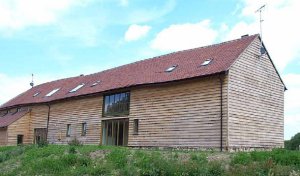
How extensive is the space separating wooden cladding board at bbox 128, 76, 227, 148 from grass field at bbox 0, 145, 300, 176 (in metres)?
6.11

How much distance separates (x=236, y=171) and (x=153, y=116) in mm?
13614

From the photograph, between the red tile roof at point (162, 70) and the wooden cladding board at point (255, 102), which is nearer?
the wooden cladding board at point (255, 102)

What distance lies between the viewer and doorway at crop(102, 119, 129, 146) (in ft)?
97.9

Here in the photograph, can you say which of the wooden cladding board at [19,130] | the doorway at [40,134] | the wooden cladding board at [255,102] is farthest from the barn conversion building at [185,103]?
the wooden cladding board at [19,130]

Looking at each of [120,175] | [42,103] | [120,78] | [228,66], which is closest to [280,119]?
[228,66]

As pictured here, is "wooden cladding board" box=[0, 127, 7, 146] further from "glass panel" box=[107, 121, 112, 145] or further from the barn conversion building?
"glass panel" box=[107, 121, 112, 145]

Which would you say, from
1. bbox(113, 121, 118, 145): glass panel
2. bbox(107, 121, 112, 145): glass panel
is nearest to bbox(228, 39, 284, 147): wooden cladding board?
bbox(113, 121, 118, 145): glass panel

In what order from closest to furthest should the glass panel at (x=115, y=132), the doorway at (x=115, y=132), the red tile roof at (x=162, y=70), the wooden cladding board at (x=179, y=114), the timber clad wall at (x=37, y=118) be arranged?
the wooden cladding board at (x=179, y=114), the red tile roof at (x=162, y=70), the doorway at (x=115, y=132), the glass panel at (x=115, y=132), the timber clad wall at (x=37, y=118)

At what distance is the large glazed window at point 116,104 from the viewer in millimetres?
29891

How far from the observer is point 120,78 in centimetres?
3275

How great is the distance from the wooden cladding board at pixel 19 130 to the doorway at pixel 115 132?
1152 cm

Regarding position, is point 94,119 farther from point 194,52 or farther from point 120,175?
point 120,175

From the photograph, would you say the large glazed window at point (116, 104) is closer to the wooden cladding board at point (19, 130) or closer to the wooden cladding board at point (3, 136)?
the wooden cladding board at point (19, 130)

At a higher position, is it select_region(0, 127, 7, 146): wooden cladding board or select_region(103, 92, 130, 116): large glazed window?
select_region(103, 92, 130, 116): large glazed window
